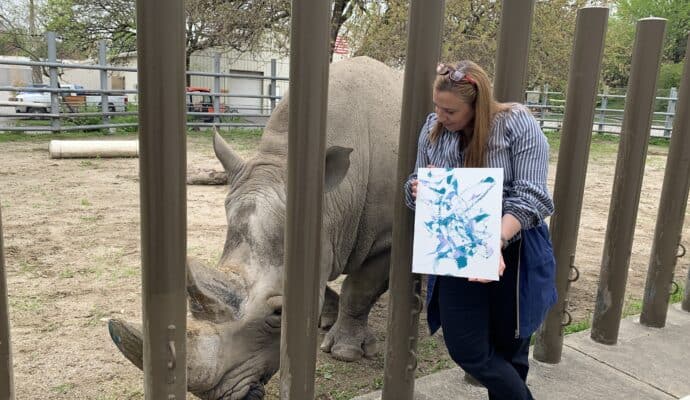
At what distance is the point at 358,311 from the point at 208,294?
1591mm

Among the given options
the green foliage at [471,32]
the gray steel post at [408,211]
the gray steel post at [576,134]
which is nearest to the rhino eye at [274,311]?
the gray steel post at [408,211]

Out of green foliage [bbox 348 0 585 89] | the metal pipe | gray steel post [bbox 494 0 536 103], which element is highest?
green foliage [bbox 348 0 585 89]

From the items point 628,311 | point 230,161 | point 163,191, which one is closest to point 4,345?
point 163,191

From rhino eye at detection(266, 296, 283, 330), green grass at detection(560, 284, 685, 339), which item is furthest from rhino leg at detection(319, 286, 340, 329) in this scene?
rhino eye at detection(266, 296, 283, 330)

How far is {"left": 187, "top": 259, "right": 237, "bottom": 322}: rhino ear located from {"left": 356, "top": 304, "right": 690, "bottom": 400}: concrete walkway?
0.82 metres

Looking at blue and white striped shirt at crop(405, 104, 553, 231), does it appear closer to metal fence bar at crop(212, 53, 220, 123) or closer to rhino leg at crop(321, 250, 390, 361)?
rhino leg at crop(321, 250, 390, 361)

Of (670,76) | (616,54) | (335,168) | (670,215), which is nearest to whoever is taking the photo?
(335,168)

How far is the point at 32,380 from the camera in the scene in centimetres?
319

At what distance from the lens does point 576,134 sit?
305 cm

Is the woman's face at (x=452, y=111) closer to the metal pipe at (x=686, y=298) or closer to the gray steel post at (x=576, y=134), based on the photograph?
the gray steel post at (x=576, y=134)

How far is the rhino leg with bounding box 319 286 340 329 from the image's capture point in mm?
4336

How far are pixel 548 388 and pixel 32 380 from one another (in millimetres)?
2569

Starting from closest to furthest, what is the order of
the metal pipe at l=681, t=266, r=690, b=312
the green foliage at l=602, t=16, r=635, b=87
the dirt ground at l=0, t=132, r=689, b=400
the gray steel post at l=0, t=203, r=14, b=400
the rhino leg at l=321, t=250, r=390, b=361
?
the gray steel post at l=0, t=203, r=14, b=400 < the dirt ground at l=0, t=132, r=689, b=400 < the rhino leg at l=321, t=250, r=390, b=361 < the metal pipe at l=681, t=266, r=690, b=312 < the green foliage at l=602, t=16, r=635, b=87

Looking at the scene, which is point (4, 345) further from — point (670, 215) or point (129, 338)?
point (670, 215)
